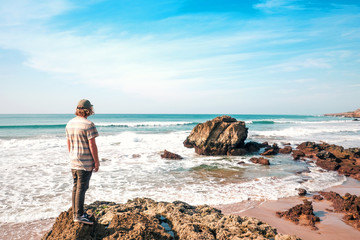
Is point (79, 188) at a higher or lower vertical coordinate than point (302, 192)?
higher

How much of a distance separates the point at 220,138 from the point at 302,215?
1031 centimetres

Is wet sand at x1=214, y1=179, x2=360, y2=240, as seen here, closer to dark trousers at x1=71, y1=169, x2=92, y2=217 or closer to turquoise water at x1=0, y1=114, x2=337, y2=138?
dark trousers at x1=71, y1=169, x2=92, y2=217

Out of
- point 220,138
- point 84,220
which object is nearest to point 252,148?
point 220,138

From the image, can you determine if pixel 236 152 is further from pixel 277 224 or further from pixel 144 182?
pixel 277 224

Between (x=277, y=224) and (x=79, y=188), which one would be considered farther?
(x=277, y=224)

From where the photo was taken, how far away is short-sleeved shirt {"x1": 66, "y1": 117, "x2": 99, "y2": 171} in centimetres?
328

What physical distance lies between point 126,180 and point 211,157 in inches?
288

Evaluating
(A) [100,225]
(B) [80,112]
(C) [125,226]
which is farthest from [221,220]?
(B) [80,112]

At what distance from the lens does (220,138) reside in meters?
16.0

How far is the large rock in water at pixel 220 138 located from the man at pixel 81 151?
504 inches

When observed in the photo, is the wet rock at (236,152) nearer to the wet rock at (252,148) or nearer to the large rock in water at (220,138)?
the large rock in water at (220,138)

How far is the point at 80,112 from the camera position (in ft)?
11.2

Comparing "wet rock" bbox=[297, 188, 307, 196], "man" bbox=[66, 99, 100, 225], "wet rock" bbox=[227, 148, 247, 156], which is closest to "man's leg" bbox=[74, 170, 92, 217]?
"man" bbox=[66, 99, 100, 225]

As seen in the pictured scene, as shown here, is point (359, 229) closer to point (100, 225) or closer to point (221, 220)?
point (221, 220)
